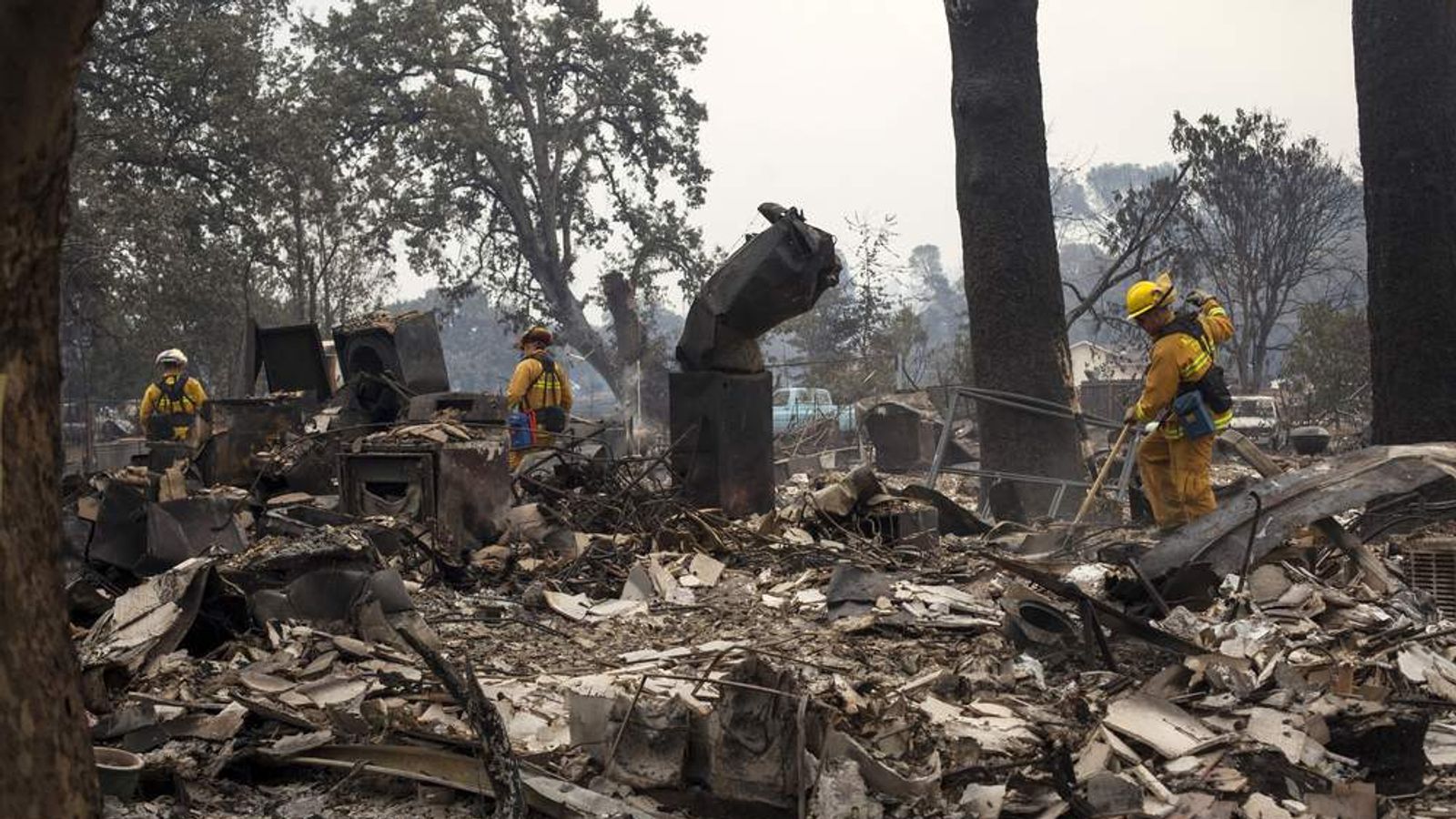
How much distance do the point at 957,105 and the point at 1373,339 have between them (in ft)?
13.6

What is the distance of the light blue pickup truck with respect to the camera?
22.6m

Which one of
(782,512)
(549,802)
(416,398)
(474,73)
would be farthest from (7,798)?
(474,73)

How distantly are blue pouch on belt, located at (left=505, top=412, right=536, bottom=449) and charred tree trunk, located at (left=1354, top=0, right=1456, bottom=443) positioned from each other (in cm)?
685

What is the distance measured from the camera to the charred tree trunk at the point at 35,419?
233 centimetres

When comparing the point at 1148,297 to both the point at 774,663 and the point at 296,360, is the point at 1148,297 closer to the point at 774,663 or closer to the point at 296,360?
the point at 774,663

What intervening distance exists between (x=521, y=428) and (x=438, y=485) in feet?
8.62

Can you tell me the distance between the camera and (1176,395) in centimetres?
840

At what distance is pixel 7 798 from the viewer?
234 centimetres

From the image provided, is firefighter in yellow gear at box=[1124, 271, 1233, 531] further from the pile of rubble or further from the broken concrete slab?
the broken concrete slab

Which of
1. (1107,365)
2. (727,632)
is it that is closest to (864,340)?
(1107,365)

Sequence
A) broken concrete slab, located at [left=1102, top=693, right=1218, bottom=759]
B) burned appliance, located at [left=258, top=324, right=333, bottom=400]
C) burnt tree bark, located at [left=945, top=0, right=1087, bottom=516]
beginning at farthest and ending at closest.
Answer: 1. burned appliance, located at [left=258, top=324, right=333, bottom=400]
2. burnt tree bark, located at [left=945, top=0, right=1087, bottom=516]
3. broken concrete slab, located at [left=1102, top=693, right=1218, bottom=759]

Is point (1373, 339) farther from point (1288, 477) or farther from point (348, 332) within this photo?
point (348, 332)

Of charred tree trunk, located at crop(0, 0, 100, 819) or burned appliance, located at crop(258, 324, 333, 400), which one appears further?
burned appliance, located at crop(258, 324, 333, 400)

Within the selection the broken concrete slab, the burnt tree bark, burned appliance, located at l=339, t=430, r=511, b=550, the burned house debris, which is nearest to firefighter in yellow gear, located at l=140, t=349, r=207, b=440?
the burned house debris
